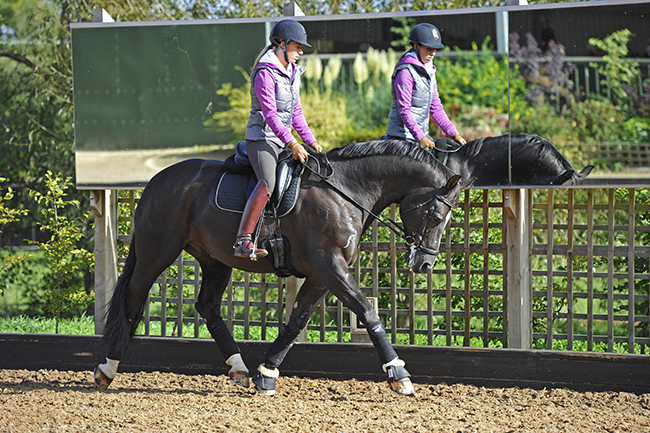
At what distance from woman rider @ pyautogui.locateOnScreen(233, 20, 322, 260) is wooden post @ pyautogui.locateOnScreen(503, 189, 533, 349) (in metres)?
1.83

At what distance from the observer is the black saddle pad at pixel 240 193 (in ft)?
14.6

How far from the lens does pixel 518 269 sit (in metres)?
5.32

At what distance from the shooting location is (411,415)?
4.24 m

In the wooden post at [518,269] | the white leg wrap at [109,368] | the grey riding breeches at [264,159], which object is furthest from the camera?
the wooden post at [518,269]

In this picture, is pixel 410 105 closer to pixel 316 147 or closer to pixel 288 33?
pixel 316 147

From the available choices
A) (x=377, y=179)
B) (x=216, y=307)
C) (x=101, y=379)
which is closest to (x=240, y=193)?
(x=377, y=179)

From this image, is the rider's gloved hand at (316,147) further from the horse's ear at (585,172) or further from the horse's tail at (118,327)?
the horse's ear at (585,172)

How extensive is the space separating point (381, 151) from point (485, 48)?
4.94ft

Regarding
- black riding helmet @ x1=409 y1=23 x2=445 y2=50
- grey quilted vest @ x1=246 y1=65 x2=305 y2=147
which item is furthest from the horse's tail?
black riding helmet @ x1=409 y1=23 x2=445 y2=50

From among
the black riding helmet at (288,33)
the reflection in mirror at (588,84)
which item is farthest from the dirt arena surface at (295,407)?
the black riding helmet at (288,33)

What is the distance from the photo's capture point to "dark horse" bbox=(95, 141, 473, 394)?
4324 mm

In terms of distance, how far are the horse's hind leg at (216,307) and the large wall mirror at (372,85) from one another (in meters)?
1.07

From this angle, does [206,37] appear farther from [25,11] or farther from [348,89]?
[25,11]

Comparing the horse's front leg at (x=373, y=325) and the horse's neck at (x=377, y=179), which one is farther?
the horse's neck at (x=377, y=179)
